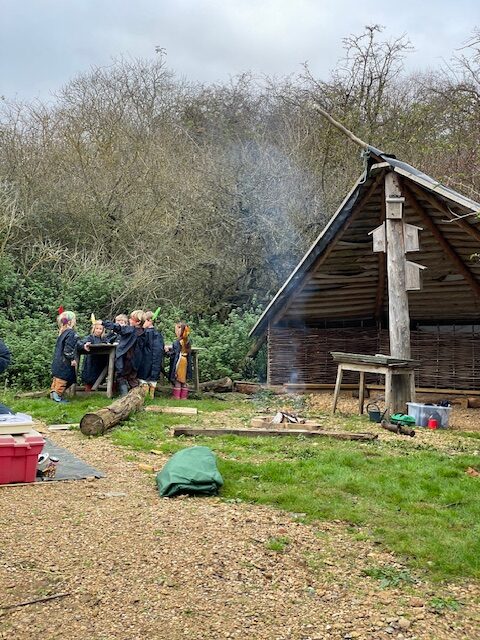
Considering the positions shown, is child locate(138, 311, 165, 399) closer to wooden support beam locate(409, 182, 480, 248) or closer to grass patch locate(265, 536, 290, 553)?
wooden support beam locate(409, 182, 480, 248)

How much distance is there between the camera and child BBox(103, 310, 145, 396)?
12289 mm

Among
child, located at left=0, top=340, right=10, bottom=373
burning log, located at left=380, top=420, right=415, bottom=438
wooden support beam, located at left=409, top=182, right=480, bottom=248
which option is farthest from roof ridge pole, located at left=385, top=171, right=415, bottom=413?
child, located at left=0, top=340, right=10, bottom=373

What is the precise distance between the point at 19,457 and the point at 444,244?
889cm

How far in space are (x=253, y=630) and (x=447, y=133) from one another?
64.1ft

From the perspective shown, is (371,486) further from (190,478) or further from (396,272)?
(396,272)

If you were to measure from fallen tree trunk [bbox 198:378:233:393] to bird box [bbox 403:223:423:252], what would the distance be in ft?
15.8

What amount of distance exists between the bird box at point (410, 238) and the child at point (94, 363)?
5353 mm

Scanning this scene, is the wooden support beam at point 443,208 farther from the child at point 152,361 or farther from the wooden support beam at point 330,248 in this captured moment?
the child at point 152,361

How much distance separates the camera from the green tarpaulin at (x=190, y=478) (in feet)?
20.0

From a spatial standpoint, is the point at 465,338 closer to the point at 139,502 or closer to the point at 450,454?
the point at 450,454

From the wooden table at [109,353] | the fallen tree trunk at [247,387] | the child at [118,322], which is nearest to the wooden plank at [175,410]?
the wooden table at [109,353]

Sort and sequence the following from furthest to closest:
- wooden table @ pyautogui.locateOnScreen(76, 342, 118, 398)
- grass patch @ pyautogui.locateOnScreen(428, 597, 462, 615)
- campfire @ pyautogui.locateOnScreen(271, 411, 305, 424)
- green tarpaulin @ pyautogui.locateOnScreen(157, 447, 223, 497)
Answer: wooden table @ pyautogui.locateOnScreen(76, 342, 118, 398), campfire @ pyautogui.locateOnScreen(271, 411, 305, 424), green tarpaulin @ pyautogui.locateOnScreen(157, 447, 223, 497), grass patch @ pyautogui.locateOnScreen(428, 597, 462, 615)

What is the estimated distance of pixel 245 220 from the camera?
1872 centimetres

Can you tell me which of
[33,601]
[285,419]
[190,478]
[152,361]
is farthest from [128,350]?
[33,601]
